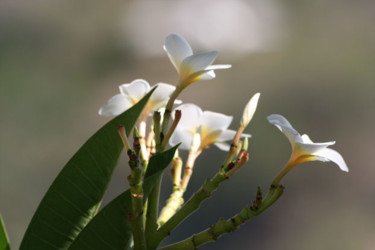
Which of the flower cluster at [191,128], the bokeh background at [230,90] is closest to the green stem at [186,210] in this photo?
the flower cluster at [191,128]

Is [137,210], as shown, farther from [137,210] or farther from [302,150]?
[302,150]

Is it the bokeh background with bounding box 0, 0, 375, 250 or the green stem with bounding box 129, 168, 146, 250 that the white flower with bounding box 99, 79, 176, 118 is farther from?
the bokeh background with bounding box 0, 0, 375, 250

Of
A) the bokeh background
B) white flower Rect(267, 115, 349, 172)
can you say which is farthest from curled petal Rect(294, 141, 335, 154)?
the bokeh background

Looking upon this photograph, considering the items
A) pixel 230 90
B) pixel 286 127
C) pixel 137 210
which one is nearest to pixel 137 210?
pixel 137 210

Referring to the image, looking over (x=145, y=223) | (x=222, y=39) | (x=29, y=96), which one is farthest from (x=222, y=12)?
(x=145, y=223)

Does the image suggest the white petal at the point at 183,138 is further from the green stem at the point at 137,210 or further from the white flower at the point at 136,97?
the green stem at the point at 137,210
